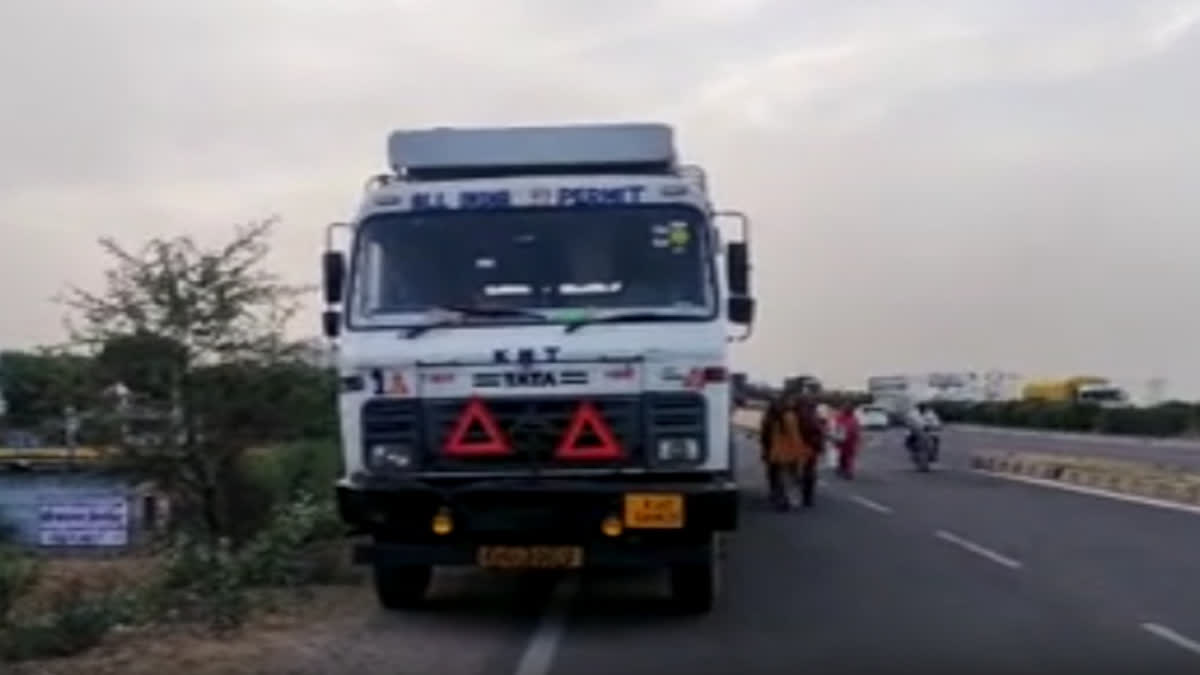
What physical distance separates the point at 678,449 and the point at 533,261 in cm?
179

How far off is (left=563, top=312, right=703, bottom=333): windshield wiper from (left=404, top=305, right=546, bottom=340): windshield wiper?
287 millimetres

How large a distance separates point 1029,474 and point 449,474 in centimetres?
2966

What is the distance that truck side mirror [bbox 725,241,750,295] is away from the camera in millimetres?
15789

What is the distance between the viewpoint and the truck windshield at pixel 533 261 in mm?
15406

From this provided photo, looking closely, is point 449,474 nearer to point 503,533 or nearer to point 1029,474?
point 503,533

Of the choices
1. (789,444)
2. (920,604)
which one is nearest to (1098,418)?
(789,444)

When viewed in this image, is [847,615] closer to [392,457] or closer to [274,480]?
[392,457]

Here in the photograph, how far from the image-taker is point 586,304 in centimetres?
1544

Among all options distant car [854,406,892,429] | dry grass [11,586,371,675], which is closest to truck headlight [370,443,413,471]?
dry grass [11,586,371,675]

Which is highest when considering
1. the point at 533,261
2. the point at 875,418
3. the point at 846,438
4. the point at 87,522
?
the point at 875,418

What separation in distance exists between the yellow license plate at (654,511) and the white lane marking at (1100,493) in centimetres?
1656

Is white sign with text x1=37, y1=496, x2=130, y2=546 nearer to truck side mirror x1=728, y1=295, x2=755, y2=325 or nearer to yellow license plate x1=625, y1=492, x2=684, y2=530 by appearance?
truck side mirror x1=728, y1=295, x2=755, y2=325

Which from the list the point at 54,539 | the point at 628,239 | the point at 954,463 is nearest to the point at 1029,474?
the point at 954,463

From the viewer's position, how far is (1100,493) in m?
35.3
